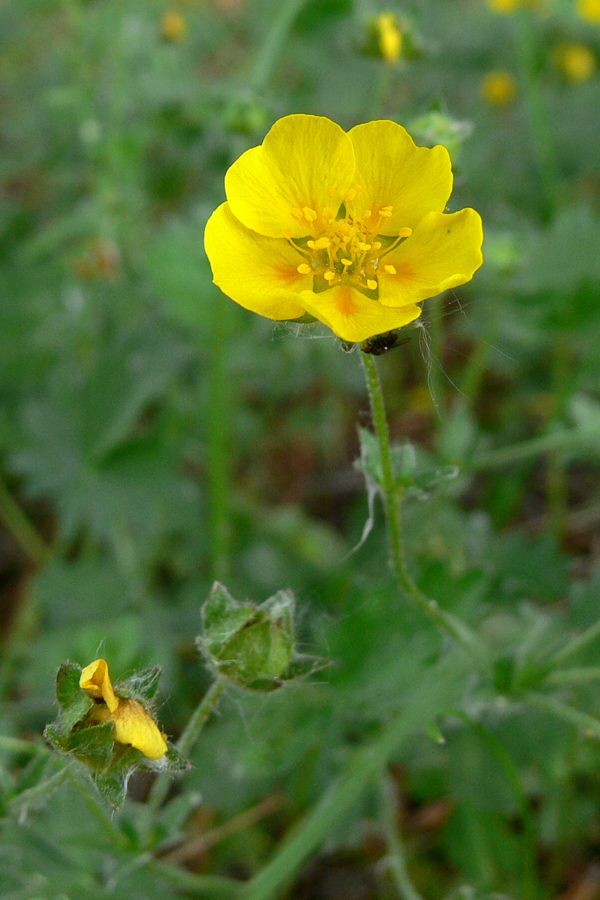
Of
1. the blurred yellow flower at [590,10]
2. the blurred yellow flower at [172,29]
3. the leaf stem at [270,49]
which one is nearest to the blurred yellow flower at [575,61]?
the blurred yellow flower at [590,10]

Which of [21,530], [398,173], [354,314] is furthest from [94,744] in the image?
[21,530]

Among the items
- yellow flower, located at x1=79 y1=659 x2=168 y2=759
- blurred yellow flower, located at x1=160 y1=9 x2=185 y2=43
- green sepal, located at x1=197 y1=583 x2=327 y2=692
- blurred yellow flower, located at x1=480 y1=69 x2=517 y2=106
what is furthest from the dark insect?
blurred yellow flower, located at x1=480 y1=69 x2=517 y2=106

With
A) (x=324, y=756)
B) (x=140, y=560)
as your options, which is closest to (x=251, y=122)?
(x=140, y=560)

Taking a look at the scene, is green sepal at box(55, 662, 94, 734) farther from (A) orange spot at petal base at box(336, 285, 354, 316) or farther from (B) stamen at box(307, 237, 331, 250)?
(B) stamen at box(307, 237, 331, 250)

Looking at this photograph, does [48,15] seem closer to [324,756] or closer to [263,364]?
[263,364]

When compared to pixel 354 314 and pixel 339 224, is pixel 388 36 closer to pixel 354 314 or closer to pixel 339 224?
pixel 339 224

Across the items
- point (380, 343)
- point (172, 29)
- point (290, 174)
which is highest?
point (172, 29)

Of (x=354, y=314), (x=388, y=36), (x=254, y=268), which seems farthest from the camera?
(x=388, y=36)

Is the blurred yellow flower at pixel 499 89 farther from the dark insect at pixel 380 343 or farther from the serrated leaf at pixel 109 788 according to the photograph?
the serrated leaf at pixel 109 788
